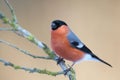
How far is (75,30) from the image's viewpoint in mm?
866

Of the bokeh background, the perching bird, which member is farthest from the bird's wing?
the bokeh background

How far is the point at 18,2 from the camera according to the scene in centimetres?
85

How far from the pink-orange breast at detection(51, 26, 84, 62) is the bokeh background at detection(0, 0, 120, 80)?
33 centimetres

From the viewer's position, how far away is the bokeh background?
88 cm

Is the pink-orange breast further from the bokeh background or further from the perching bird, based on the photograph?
the bokeh background

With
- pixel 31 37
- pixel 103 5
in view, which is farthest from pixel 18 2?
pixel 31 37

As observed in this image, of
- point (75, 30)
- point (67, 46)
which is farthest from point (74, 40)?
point (75, 30)

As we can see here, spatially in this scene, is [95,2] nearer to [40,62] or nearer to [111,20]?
[111,20]

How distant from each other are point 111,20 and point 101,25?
4cm

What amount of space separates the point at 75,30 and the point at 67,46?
0.39 metres

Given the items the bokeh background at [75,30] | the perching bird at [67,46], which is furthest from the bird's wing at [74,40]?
the bokeh background at [75,30]

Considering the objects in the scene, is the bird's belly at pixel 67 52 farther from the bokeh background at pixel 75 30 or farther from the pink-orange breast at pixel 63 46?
the bokeh background at pixel 75 30

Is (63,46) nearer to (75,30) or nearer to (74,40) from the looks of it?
(74,40)

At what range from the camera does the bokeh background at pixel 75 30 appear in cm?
88
